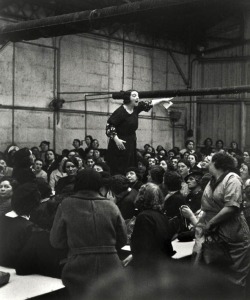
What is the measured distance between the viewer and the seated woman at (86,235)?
304cm

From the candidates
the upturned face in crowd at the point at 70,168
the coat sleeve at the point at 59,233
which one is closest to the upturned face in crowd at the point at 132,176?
the upturned face in crowd at the point at 70,168

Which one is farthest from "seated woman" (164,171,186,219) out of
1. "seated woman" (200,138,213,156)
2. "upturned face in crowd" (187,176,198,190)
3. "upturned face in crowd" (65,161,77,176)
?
"seated woman" (200,138,213,156)

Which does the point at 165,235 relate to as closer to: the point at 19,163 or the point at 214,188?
the point at 214,188

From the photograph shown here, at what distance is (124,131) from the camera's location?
23.1ft

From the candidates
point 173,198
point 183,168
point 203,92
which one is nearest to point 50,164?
point 183,168

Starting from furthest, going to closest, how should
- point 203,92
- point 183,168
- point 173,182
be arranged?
1. point 183,168
2. point 203,92
3. point 173,182

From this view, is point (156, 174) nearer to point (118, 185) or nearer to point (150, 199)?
point (118, 185)

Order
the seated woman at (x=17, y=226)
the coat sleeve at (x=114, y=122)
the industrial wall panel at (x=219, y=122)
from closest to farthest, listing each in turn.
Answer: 1. the seated woman at (x=17, y=226)
2. the coat sleeve at (x=114, y=122)
3. the industrial wall panel at (x=219, y=122)

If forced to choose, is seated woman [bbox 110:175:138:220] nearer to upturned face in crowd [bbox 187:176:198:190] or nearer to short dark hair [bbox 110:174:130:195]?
short dark hair [bbox 110:174:130:195]

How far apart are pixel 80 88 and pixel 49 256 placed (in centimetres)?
1175

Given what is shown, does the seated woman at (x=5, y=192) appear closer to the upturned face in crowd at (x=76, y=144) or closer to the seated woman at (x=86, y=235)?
the seated woman at (x=86, y=235)

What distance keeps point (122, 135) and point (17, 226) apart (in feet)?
10.8

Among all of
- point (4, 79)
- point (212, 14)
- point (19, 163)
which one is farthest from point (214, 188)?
point (212, 14)

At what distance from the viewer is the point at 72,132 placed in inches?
592
